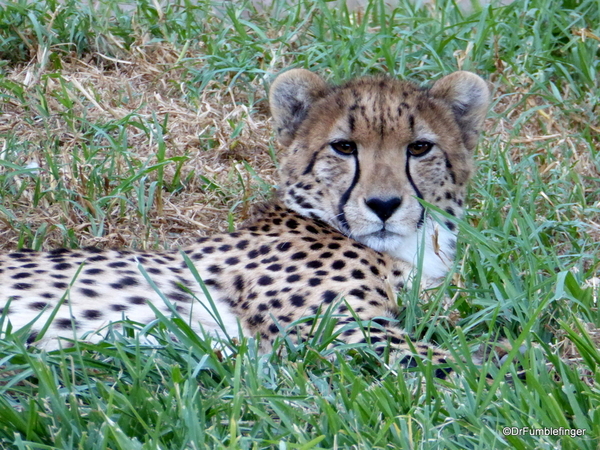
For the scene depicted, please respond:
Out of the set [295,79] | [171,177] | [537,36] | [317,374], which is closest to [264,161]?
[171,177]

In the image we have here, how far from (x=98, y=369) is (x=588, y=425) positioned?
1319 mm

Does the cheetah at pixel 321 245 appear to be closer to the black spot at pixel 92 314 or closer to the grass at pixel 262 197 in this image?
the black spot at pixel 92 314

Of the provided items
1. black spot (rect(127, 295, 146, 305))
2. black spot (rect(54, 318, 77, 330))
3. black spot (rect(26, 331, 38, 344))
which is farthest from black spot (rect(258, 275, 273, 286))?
black spot (rect(26, 331, 38, 344))

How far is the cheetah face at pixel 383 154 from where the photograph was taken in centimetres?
345

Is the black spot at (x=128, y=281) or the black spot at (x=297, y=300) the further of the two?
the black spot at (x=128, y=281)

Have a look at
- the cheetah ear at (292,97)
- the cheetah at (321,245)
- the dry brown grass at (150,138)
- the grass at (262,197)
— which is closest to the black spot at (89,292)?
the cheetah at (321,245)

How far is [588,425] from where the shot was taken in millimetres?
2270

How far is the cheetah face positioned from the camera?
3.45m

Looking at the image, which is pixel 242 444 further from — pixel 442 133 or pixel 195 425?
pixel 442 133

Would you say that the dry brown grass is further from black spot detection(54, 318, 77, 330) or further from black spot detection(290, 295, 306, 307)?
black spot detection(290, 295, 306, 307)

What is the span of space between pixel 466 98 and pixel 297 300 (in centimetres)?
122

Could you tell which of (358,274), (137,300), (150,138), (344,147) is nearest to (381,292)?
(358,274)

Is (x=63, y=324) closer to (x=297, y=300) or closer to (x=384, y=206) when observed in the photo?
(x=297, y=300)

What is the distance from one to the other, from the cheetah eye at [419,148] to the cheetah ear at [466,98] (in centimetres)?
31
